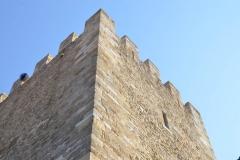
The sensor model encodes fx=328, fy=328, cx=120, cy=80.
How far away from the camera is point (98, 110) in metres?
4.55

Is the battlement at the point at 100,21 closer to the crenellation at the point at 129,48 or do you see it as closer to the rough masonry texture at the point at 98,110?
the rough masonry texture at the point at 98,110

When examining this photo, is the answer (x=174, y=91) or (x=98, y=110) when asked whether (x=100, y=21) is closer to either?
(x=98, y=110)

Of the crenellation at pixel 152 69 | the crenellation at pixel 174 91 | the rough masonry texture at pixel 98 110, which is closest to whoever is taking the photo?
the rough masonry texture at pixel 98 110

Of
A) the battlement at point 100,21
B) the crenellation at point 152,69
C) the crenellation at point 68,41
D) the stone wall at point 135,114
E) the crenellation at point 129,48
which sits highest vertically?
the crenellation at point 68,41

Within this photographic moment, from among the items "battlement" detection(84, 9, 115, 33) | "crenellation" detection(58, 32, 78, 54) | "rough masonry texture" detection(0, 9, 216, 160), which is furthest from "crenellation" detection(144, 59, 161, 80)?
"crenellation" detection(58, 32, 78, 54)

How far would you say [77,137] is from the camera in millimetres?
4270

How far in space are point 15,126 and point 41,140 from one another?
1571 mm

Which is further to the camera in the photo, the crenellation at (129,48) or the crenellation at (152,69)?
the crenellation at (152,69)

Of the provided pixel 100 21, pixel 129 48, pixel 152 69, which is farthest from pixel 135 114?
pixel 152 69

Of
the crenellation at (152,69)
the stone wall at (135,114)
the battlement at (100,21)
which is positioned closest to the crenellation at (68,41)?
the battlement at (100,21)

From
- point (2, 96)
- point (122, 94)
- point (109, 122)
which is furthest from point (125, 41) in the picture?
point (2, 96)

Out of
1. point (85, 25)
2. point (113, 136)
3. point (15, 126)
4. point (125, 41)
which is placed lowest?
point (113, 136)

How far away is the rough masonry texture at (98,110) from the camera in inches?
176

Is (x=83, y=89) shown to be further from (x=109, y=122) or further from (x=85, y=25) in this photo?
(x=85, y=25)
